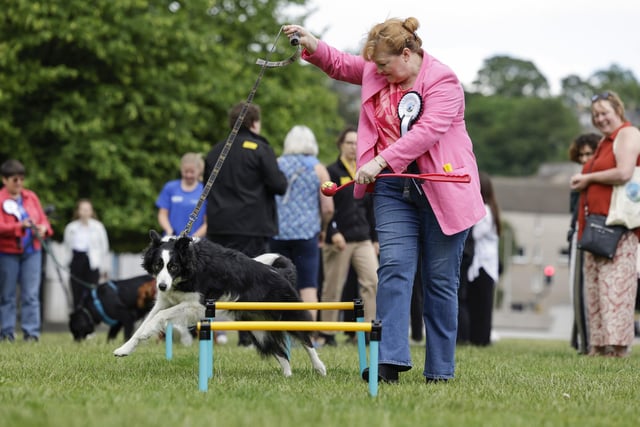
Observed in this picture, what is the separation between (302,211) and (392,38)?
13.6 ft

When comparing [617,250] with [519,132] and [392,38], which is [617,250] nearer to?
[392,38]

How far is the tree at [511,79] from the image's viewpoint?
356 feet

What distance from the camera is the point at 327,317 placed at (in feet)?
35.6

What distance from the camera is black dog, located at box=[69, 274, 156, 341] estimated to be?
11.4 m

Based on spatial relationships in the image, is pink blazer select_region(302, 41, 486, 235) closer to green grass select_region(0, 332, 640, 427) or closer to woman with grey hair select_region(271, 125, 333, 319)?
green grass select_region(0, 332, 640, 427)

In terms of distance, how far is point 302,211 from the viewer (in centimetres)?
991

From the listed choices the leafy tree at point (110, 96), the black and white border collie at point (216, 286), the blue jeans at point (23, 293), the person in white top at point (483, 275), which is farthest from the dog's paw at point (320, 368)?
the leafy tree at point (110, 96)

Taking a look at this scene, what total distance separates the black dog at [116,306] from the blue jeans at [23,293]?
471mm

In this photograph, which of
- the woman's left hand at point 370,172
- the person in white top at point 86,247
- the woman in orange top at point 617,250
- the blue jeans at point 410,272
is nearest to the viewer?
the woman's left hand at point 370,172

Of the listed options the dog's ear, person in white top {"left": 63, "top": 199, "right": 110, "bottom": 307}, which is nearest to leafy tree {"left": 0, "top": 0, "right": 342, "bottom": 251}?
person in white top {"left": 63, "top": 199, "right": 110, "bottom": 307}

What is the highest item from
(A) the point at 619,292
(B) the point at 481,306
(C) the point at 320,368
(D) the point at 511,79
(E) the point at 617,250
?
(D) the point at 511,79

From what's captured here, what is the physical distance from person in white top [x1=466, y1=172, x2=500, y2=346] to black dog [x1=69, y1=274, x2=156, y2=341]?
12.3ft

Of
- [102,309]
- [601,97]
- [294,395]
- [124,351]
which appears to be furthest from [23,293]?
Result: [294,395]

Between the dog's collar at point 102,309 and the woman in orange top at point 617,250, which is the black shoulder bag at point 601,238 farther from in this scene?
the dog's collar at point 102,309
